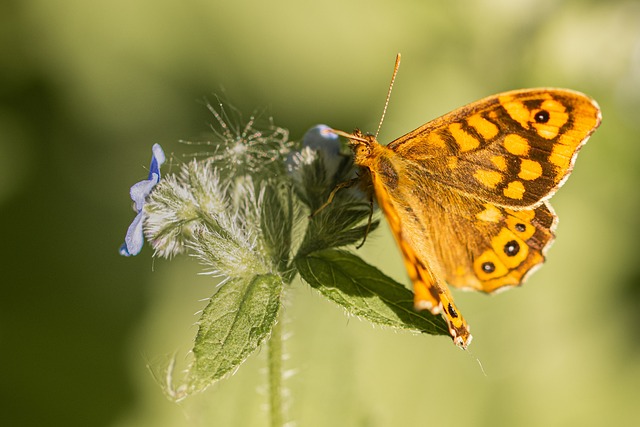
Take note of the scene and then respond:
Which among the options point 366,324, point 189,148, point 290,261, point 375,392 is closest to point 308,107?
point 189,148

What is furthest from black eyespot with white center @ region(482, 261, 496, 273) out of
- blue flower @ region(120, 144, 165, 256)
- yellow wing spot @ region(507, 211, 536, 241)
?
blue flower @ region(120, 144, 165, 256)

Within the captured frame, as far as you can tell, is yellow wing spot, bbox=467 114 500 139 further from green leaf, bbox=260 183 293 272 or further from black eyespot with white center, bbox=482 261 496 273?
green leaf, bbox=260 183 293 272

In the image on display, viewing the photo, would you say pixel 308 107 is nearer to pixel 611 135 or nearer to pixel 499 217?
pixel 611 135

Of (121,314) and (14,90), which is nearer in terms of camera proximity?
(121,314)

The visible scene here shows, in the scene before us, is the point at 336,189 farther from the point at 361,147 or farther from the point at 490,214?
the point at 490,214

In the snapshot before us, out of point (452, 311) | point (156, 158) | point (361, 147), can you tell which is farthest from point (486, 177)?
point (156, 158)
